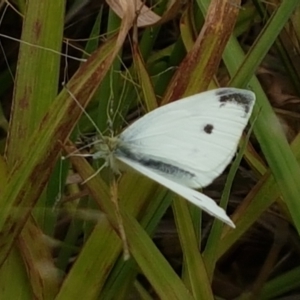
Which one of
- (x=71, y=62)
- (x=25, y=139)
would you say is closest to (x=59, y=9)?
(x=25, y=139)

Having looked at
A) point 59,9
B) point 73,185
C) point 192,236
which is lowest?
point 73,185

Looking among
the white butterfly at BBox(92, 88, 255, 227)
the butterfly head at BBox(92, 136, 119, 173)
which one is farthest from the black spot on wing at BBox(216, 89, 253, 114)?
the butterfly head at BBox(92, 136, 119, 173)

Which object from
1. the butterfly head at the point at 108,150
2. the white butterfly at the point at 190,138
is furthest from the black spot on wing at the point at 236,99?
the butterfly head at the point at 108,150

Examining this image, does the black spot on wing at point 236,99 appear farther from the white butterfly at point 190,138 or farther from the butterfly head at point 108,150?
the butterfly head at point 108,150

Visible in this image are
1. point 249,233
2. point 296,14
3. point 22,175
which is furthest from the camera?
point 249,233

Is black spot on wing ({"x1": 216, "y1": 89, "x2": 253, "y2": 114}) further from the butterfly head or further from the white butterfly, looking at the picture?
the butterfly head

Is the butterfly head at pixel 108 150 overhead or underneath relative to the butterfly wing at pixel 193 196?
underneath

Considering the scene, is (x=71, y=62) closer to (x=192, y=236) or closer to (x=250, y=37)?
(x=250, y=37)
